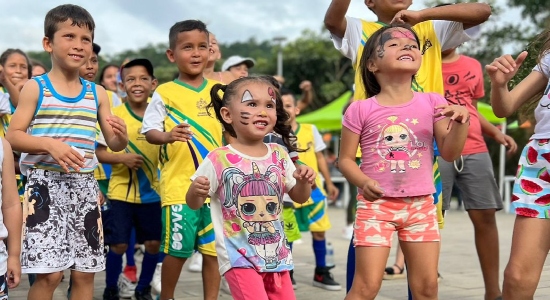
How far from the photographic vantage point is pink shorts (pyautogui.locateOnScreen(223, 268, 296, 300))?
3.85 m

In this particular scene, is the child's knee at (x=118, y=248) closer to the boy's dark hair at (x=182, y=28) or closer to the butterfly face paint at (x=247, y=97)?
the boy's dark hair at (x=182, y=28)

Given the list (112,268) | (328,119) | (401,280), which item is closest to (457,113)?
(112,268)

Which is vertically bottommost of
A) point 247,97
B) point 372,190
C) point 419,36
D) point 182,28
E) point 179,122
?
point 372,190

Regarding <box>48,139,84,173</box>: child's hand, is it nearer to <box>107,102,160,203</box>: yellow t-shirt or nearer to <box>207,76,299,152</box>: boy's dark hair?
<box>207,76,299,152</box>: boy's dark hair

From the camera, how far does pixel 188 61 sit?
532cm

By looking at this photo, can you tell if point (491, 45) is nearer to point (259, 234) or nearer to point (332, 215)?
point (332, 215)

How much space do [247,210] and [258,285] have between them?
39 centimetres

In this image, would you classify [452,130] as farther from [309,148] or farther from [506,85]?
[309,148]

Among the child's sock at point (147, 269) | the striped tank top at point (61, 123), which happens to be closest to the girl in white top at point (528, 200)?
the striped tank top at point (61, 123)

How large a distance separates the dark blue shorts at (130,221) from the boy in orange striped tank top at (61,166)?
156 centimetres

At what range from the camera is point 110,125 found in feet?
14.8

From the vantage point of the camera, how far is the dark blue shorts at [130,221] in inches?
238

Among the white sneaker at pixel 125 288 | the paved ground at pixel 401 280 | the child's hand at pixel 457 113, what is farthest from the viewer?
the white sneaker at pixel 125 288

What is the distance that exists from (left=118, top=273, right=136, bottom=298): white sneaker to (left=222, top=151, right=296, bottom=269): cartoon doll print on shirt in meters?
2.78
